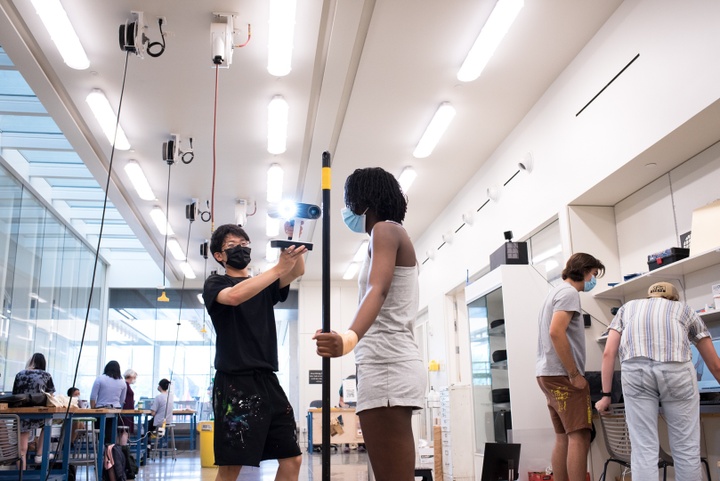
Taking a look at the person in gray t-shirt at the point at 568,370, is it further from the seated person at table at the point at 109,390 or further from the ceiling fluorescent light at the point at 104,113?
the seated person at table at the point at 109,390

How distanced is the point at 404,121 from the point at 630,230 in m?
2.37

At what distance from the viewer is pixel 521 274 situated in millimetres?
5367

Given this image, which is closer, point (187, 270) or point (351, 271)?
point (187, 270)

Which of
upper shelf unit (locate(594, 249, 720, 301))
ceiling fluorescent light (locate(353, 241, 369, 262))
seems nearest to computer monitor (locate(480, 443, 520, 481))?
upper shelf unit (locate(594, 249, 720, 301))

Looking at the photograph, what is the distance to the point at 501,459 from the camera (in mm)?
4633

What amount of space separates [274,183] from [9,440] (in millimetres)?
4468

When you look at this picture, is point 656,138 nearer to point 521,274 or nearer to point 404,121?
point 521,274

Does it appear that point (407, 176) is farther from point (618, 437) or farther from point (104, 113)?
point (618, 437)

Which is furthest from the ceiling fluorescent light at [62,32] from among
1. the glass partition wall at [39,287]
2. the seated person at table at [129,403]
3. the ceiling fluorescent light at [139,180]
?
the seated person at table at [129,403]

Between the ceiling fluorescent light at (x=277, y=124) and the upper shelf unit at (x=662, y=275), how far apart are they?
125 inches

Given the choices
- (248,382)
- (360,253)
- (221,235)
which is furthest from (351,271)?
(248,382)

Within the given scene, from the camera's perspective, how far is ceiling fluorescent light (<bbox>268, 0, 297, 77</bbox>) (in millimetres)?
4637

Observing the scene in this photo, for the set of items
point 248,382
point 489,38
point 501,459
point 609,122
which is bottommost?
point 501,459

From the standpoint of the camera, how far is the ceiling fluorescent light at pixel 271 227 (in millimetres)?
9680
